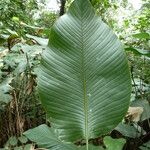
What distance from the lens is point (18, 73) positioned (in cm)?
141

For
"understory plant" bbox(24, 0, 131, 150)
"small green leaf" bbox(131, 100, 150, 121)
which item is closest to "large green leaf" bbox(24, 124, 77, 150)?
"understory plant" bbox(24, 0, 131, 150)

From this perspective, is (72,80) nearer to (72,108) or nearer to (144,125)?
(72,108)

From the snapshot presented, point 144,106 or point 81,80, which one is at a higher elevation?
point 81,80

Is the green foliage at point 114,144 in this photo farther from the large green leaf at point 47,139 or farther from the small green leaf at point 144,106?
the small green leaf at point 144,106

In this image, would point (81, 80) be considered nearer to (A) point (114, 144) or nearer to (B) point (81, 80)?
(B) point (81, 80)

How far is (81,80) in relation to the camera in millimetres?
964

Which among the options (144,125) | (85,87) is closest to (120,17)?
(144,125)

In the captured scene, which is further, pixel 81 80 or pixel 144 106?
pixel 144 106

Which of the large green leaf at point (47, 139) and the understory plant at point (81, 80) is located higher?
the understory plant at point (81, 80)

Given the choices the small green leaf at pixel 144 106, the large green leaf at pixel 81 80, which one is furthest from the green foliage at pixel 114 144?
the small green leaf at pixel 144 106

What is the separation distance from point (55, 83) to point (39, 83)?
0.04 metres

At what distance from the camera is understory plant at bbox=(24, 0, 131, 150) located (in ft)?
3.14

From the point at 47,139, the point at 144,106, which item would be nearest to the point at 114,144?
the point at 47,139

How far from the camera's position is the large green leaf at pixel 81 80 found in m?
0.96
